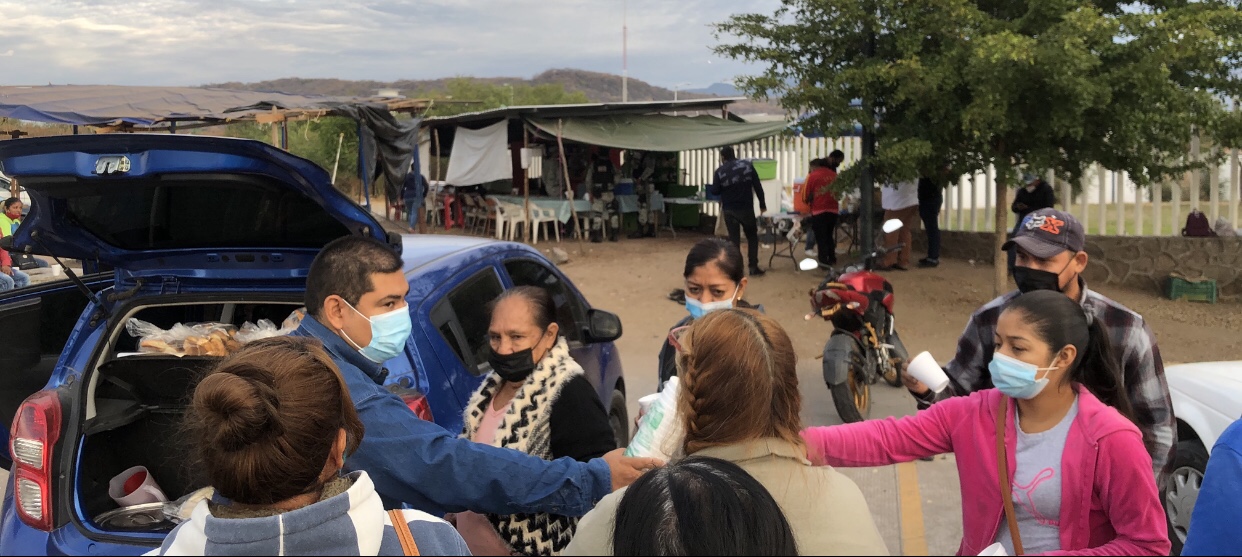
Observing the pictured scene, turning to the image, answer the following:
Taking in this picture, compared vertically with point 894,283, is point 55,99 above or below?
above

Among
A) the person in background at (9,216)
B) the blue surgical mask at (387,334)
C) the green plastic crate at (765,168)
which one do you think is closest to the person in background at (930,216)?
the green plastic crate at (765,168)

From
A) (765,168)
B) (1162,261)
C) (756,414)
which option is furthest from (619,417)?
(765,168)

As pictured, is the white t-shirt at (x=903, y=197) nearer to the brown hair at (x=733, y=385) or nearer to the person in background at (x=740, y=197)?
the person in background at (x=740, y=197)

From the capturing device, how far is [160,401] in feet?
10.8

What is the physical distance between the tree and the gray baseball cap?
4.30 m

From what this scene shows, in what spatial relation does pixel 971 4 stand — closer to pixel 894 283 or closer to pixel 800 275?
pixel 894 283

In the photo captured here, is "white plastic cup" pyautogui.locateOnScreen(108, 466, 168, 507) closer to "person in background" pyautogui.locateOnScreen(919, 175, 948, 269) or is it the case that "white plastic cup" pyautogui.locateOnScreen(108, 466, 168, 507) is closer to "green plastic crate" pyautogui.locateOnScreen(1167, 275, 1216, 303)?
"person in background" pyautogui.locateOnScreen(919, 175, 948, 269)

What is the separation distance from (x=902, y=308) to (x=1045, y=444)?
26.2 ft

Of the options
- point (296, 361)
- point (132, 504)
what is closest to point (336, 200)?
point (132, 504)

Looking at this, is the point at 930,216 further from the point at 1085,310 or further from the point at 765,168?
the point at 1085,310

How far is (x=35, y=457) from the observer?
301 centimetres

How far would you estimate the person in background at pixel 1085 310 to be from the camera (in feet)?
9.27

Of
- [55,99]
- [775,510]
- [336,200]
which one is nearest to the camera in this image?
[775,510]

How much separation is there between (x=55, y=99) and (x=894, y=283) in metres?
12.7
